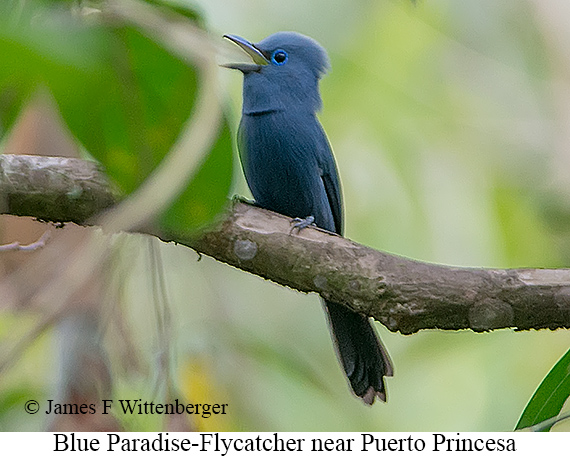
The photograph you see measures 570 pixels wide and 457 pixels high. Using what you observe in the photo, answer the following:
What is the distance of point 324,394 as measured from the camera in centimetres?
234

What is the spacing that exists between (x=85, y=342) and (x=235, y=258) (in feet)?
2.47

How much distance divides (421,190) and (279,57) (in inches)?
31.4

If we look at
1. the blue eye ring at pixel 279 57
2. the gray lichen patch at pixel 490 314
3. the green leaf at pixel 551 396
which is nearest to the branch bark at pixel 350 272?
the gray lichen patch at pixel 490 314

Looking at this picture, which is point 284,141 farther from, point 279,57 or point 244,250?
point 244,250

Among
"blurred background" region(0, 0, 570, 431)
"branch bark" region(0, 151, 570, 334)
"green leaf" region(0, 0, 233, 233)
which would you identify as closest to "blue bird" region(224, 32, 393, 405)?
"blurred background" region(0, 0, 570, 431)

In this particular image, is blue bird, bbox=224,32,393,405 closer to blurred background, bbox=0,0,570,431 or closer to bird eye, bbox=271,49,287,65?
bird eye, bbox=271,49,287,65

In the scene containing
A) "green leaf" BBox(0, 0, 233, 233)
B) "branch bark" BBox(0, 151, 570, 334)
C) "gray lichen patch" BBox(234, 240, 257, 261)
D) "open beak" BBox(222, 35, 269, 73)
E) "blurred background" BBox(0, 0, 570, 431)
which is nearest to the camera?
"green leaf" BBox(0, 0, 233, 233)

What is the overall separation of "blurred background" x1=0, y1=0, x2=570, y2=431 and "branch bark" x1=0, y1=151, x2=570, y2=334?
2.66 feet

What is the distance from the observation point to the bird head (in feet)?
7.04

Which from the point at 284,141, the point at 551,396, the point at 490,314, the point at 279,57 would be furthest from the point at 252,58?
the point at 551,396

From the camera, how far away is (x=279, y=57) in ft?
7.18

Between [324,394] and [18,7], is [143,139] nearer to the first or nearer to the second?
[18,7]

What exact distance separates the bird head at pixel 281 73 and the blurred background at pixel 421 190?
0.14m
